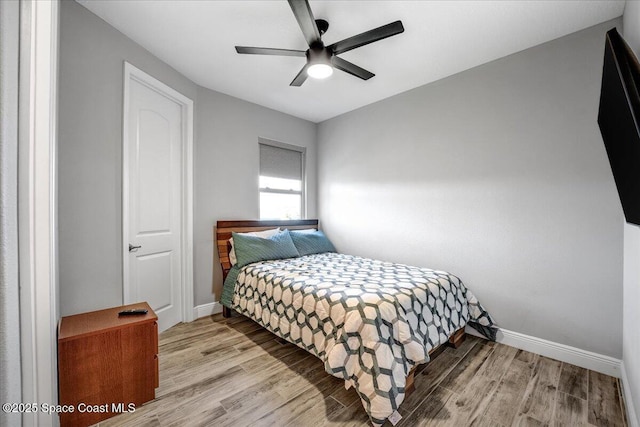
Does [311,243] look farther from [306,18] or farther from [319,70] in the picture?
[306,18]

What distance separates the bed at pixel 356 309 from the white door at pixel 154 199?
0.55 metres

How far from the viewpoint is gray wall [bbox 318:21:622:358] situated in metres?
2.06

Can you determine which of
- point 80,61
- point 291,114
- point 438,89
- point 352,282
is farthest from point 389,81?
point 80,61

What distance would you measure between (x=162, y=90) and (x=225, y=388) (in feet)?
8.78

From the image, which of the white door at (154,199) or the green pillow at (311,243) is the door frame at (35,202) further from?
the green pillow at (311,243)

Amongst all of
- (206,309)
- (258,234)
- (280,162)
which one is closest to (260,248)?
(258,234)

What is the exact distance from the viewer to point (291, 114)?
3.99 m

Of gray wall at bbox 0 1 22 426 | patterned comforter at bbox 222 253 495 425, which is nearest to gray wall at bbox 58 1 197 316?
gray wall at bbox 0 1 22 426

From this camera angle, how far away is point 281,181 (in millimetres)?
3961

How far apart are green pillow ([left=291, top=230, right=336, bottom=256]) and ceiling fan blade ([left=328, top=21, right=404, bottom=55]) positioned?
228 cm

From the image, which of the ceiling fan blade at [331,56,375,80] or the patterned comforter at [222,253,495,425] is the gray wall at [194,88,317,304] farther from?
the ceiling fan blade at [331,56,375,80]

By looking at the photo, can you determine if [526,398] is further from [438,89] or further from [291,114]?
[291,114]

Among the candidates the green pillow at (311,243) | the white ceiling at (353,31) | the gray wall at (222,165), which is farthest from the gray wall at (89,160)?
the green pillow at (311,243)

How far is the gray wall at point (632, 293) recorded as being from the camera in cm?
144
